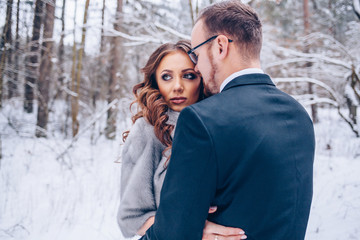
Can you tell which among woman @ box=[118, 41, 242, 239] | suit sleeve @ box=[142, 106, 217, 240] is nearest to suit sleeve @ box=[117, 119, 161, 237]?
woman @ box=[118, 41, 242, 239]

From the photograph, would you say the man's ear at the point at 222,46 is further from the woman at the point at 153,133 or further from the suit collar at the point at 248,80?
the woman at the point at 153,133

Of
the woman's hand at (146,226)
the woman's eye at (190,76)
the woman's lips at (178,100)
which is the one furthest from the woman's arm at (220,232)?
the woman's eye at (190,76)

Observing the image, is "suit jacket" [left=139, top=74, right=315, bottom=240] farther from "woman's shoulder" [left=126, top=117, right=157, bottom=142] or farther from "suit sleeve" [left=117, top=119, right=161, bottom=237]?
"woman's shoulder" [left=126, top=117, right=157, bottom=142]

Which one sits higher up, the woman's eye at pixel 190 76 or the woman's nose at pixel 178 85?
the woman's eye at pixel 190 76

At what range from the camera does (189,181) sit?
2.85 feet

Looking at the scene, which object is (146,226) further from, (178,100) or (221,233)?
(178,100)

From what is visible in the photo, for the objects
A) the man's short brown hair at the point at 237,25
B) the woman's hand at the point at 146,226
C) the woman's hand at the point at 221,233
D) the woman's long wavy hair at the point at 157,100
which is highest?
the man's short brown hair at the point at 237,25

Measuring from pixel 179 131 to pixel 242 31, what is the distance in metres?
0.63

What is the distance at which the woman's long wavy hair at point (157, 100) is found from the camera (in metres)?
1.62

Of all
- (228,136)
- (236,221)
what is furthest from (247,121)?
(236,221)

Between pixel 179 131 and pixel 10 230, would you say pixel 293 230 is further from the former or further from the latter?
pixel 10 230

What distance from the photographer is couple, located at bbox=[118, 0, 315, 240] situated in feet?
2.86

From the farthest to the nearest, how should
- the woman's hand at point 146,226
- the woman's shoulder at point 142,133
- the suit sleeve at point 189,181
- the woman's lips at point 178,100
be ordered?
the woman's lips at point 178,100, the woman's shoulder at point 142,133, the woman's hand at point 146,226, the suit sleeve at point 189,181

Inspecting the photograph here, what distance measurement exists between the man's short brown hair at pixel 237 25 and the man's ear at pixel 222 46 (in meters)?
0.03
